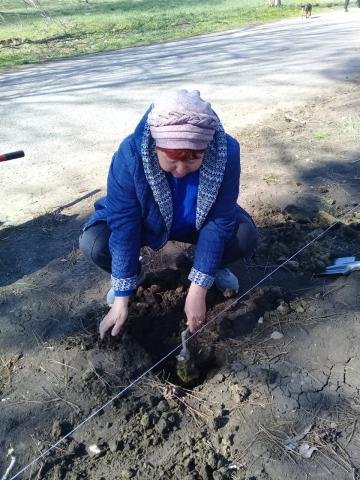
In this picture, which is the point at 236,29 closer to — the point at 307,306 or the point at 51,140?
the point at 51,140

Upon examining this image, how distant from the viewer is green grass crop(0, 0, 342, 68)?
1202cm

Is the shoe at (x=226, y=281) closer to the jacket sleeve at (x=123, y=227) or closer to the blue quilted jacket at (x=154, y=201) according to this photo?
the blue quilted jacket at (x=154, y=201)

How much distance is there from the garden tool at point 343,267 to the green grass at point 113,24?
739 centimetres

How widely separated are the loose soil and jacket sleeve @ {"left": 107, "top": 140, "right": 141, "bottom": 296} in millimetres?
407

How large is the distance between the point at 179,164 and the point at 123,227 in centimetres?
48

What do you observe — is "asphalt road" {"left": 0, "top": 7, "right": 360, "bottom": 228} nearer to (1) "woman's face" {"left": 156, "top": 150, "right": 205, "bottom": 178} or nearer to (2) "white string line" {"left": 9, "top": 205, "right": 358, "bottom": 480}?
(2) "white string line" {"left": 9, "top": 205, "right": 358, "bottom": 480}

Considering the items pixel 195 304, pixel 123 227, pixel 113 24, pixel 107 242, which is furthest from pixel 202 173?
pixel 113 24

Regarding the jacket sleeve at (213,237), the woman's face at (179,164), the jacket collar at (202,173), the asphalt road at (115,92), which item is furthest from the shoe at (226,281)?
the asphalt road at (115,92)

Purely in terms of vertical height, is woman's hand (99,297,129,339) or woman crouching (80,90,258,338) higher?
woman crouching (80,90,258,338)

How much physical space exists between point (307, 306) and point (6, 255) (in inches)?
80.4

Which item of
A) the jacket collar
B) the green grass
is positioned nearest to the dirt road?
the jacket collar

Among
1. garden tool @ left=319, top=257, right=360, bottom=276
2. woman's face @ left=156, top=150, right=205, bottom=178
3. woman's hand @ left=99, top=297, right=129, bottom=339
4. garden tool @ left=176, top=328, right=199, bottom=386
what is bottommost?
garden tool @ left=176, top=328, right=199, bottom=386

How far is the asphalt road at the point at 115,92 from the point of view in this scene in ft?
14.8

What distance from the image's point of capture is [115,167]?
2.15 meters
